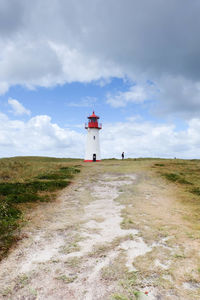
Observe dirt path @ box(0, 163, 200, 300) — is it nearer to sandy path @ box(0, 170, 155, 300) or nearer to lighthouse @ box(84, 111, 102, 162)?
sandy path @ box(0, 170, 155, 300)

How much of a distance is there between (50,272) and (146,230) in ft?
15.8

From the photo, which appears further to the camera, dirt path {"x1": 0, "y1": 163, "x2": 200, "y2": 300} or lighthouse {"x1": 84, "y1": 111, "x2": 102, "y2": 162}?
lighthouse {"x1": 84, "y1": 111, "x2": 102, "y2": 162}

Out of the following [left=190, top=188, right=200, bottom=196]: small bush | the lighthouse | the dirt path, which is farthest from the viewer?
the lighthouse

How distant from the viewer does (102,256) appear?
727 centimetres

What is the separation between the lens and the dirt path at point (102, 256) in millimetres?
5648

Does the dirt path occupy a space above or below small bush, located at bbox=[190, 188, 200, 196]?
below

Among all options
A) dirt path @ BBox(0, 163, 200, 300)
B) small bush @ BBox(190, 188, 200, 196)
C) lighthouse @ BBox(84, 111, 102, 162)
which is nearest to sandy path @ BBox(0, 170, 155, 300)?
dirt path @ BBox(0, 163, 200, 300)

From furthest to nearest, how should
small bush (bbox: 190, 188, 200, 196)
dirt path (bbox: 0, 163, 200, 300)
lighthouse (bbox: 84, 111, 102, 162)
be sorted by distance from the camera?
lighthouse (bbox: 84, 111, 102, 162) < small bush (bbox: 190, 188, 200, 196) < dirt path (bbox: 0, 163, 200, 300)

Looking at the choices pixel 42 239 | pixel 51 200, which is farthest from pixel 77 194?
pixel 42 239

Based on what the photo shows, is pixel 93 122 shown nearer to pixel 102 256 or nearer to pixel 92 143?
Answer: pixel 92 143

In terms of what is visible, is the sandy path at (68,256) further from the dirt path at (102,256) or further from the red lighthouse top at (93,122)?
the red lighthouse top at (93,122)

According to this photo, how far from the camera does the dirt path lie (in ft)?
18.5

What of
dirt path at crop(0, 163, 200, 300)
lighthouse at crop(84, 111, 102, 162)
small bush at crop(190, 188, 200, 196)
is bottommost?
dirt path at crop(0, 163, 200, 300)

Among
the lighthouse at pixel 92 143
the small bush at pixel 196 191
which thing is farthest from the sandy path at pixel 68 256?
the lighthouse at pixel 92 143
